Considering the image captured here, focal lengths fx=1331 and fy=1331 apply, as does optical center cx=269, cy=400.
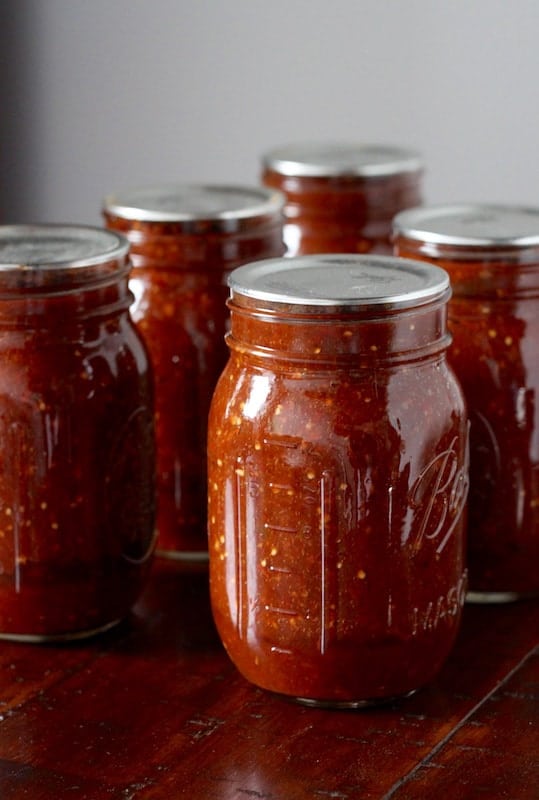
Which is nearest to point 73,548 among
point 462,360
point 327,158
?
point 462,360

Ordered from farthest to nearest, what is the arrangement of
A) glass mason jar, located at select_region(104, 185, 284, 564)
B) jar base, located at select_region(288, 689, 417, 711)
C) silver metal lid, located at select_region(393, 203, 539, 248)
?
glass mason jar, located at select_region(104, 185, 284, 564)
silver metal lid, located at select_region(393, 203, 539, 248)
jar base, located at select_region(288, 689, 417, 711)

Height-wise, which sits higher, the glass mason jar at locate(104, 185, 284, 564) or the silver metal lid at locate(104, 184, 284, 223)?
the silver metal lid at locate(104, 184, 284, 223)

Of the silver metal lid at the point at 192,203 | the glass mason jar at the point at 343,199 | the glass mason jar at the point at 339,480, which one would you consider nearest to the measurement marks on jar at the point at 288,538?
the glass mason jar at the point at 339,480

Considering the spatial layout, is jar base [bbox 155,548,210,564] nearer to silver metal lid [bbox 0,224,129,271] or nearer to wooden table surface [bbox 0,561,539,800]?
wooden table surface [bbox 0,561,539,800]

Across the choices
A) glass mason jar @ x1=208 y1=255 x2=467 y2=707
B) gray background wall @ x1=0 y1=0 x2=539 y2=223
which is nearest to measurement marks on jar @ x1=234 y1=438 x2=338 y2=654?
glass mason jar @ x1=208 y1=255 x2=467 y2=707

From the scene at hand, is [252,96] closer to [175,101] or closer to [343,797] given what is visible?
[175,101]
